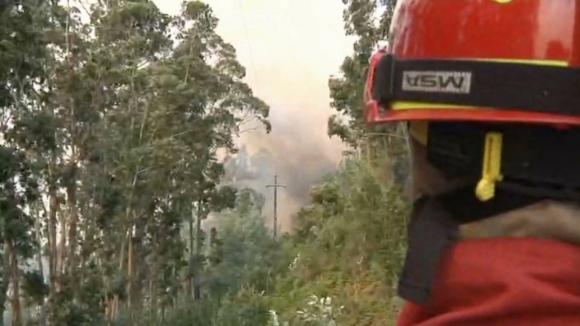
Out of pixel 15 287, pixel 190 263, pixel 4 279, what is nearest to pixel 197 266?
pixel 190 263

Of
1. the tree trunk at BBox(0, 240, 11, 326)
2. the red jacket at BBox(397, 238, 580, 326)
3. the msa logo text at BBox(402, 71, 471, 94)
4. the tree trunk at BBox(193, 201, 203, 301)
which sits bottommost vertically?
the tree trunk at BBox(193, 201, 203, 301)

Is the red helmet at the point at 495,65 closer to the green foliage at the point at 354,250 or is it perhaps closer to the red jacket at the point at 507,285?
the red jacket at the point at 507,285

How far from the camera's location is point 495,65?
2.30 ft

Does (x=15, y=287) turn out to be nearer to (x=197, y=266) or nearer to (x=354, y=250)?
(x=354, y=250)

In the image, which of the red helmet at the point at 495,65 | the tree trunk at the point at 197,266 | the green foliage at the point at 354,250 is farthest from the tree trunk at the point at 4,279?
the red helmet at the point at 495,65

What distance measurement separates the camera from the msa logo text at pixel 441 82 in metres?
0.71

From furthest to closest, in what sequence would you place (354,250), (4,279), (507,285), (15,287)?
(15,287) < (4,279) < (354,250) < (507,285)

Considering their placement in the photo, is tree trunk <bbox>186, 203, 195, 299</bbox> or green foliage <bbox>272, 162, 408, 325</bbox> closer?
green foliage <bbox>272, 162, 408, 325</bbox>

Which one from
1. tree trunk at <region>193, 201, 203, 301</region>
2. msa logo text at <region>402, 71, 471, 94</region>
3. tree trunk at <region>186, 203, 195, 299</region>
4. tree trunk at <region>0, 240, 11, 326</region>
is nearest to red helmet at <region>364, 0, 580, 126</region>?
msa logo text at <region>402, 71, 471, 94</region>

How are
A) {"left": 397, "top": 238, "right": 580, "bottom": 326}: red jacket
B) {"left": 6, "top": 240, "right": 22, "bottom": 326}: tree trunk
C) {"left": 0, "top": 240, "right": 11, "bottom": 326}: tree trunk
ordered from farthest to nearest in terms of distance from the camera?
1. {"left": 6, "top": 240, "right": 22, "bottom": 326}: tree trunk
2. {"left": 0, "top": 240, "right": 11, "bottom": 326}: tree trunk
3. {"left": 397, "top": 238, "right": 580, "bottom": 326}: red jacket

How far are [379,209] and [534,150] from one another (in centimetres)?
662

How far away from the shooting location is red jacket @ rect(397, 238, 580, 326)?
0.64 metres

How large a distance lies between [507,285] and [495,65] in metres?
0.17

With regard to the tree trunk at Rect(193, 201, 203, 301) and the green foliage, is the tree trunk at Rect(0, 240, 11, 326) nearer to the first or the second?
the green foliage
